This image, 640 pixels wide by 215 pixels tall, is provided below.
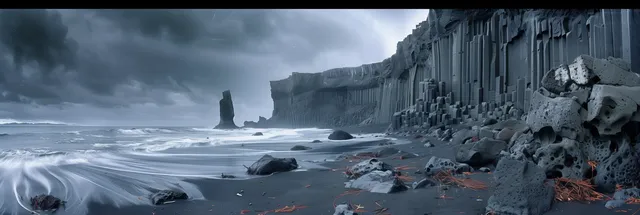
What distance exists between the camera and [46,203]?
15.7ft

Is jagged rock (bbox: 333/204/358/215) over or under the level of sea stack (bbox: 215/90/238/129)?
under

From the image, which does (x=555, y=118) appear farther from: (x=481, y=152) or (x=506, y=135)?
(x=506, y=135)

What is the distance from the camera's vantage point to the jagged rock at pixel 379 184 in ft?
14.9

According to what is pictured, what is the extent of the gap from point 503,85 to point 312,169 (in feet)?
36.1

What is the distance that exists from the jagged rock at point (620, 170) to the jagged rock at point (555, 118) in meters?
0.53

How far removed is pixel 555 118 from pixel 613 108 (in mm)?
654

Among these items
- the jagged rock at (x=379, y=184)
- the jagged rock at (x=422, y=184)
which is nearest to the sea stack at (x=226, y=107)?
the jagged rock at (x=379, y=184)

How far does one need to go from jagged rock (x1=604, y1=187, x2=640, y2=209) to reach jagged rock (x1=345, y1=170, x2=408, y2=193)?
2.02 meters

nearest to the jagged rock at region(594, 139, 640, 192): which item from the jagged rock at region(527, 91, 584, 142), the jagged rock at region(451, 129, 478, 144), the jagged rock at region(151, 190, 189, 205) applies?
the jagged rock at region(527, 91, 584, 142)

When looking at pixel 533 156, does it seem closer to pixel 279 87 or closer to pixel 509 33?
pixel 509 33

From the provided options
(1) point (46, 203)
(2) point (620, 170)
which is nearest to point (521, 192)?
(2) point (620, 170)

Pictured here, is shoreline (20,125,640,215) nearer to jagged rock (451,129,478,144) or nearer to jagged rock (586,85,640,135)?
jagged rock (586,85,640,135)

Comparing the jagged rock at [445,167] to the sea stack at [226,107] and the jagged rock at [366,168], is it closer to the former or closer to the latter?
the jagged rock at [366,168]

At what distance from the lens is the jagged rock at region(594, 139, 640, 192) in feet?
13.1
